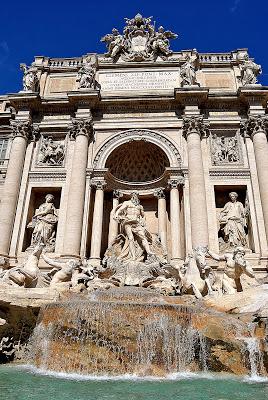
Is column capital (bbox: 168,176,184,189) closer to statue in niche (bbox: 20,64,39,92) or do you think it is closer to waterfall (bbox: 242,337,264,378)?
statue in niche (bbox: 20,64,39,92)

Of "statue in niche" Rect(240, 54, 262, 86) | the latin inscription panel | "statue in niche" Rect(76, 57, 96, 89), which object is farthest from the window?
"statue in niche" Rect(240, 54, 262, 86)

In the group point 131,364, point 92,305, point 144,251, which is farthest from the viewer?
point 144,251

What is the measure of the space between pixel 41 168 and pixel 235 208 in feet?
34.5

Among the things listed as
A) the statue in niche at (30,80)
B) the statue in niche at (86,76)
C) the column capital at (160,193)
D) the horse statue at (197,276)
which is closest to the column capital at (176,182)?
the column capital at (160,193)

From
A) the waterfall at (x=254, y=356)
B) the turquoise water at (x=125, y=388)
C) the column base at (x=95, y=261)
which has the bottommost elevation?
the turquoise water at (x=125, y=388)

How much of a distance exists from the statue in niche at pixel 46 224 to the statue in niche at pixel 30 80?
674 centimetres

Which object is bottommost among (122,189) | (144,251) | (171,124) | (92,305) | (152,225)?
(92,305)

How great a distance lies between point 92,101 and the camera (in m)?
19.9

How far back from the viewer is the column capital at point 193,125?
62.0 feet

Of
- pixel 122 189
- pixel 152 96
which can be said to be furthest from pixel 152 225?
pixel 152 96

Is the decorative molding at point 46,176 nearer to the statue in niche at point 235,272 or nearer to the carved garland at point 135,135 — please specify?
the carved garland at point 135,135

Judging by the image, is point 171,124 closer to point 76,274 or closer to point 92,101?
point 92,101

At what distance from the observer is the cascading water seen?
7.99 metres

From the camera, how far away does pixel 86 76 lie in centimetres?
2048
